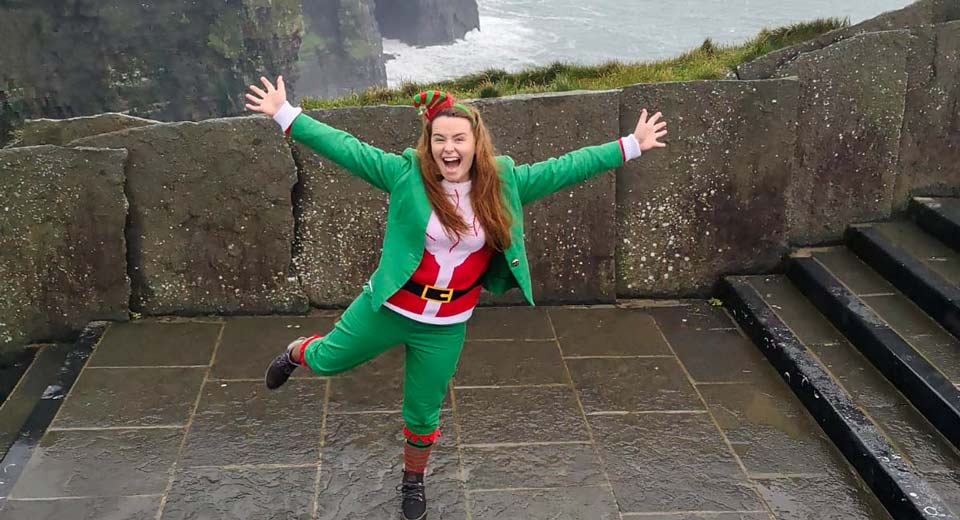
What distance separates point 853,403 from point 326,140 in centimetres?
280

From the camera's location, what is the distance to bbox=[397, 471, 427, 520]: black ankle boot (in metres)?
3.22

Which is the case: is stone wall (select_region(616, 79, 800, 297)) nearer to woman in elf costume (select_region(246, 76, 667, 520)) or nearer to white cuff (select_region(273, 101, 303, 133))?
woman in elf costume (select_region(246, 76, 667, 520))

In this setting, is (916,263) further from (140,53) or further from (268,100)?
(140,53)

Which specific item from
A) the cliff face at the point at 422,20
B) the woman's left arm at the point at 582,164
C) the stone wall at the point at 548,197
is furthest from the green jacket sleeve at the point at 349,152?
the cliff face at the point at 422,20

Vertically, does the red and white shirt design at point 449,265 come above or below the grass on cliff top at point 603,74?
below

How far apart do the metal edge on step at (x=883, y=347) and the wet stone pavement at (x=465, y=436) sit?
51 cm

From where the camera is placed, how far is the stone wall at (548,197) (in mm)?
4656

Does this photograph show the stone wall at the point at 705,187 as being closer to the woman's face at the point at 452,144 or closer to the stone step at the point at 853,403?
the stone step at the point at 853,403

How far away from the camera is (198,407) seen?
13.0 ft

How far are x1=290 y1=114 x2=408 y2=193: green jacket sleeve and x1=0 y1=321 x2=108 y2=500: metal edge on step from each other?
1.96m

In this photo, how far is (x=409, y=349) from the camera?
306 cm

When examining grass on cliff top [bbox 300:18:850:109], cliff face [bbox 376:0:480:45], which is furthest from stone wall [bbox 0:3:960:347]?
cliff face [bbox 376:0:480:45]

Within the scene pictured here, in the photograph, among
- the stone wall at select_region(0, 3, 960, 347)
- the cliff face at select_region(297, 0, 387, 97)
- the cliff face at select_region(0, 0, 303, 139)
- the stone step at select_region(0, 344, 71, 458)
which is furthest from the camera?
the cliff face at select_region(297, 0, 387, 97)

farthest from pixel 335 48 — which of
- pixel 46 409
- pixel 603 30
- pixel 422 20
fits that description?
pixel 46 409
